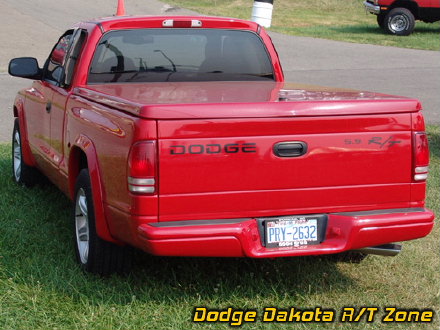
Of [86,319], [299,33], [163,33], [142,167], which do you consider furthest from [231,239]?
[299,33]

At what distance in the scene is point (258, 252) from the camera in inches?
186

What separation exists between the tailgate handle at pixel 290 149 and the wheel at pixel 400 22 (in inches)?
823

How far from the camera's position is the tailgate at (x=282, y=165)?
15.0 ft

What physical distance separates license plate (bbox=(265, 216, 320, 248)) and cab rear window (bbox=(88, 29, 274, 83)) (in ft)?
6.56

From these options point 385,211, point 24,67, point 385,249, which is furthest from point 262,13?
point 385,211

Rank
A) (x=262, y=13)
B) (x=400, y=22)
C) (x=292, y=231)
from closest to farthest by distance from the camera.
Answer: (x=292, y=231), (x=262, y=13), (x=400, y=22)

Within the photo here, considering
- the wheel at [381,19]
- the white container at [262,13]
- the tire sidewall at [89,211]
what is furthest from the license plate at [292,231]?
the wheel at [381,19]

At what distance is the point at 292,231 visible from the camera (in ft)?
15.8

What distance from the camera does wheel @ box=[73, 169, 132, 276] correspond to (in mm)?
5309

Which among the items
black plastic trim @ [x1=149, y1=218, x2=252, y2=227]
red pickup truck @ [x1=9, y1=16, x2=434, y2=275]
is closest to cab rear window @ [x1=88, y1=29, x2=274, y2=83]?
red pickup truck @ [x1=9, y1=16, x2=434, y2=275]

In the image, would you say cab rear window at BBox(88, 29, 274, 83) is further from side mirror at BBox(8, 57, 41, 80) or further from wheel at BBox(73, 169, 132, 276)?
wheel at BBox(73, 169, 132, 276)

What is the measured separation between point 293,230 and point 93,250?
1.34 metres

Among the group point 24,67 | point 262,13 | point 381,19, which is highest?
point 24,67

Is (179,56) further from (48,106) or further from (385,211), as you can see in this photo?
(385,211)
